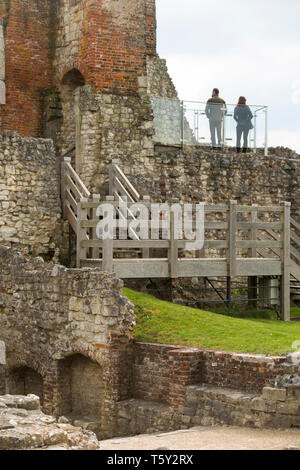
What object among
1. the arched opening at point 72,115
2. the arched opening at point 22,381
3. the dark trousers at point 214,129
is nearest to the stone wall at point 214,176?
the dark trousers at point 214,129

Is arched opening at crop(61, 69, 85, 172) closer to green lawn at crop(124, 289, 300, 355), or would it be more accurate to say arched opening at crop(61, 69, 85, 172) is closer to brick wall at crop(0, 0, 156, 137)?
brick wall at crop(0, 0, 156, 137)

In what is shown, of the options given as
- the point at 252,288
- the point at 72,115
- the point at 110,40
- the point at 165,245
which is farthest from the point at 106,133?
the point at 252,288

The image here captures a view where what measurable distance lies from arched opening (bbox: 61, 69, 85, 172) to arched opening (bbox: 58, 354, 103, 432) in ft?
21.3

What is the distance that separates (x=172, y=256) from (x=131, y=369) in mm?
3264

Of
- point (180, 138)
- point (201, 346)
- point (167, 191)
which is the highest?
point (180, 138)

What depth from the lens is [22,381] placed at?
15414 millimetres

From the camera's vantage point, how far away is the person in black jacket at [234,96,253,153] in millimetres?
20984

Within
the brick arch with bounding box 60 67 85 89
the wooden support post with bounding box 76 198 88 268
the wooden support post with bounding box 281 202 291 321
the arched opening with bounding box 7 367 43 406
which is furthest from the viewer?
the brick arch with bounding box 60 67 85 89

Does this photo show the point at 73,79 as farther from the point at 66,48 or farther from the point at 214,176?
the point at 214,176

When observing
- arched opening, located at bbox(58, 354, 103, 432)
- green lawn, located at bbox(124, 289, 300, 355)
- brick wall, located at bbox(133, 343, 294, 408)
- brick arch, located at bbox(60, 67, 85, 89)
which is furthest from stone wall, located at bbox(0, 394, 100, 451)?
brick arch, located at bbox(60, 67, 85, 89)
